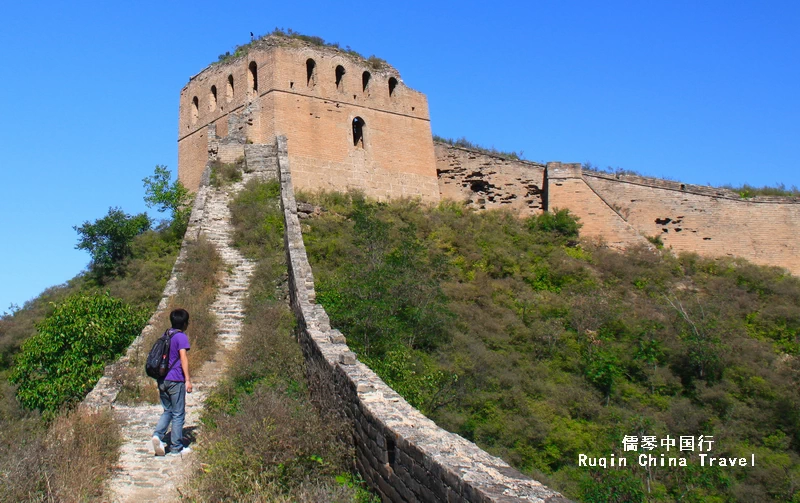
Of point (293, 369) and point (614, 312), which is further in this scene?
point (614, 312)

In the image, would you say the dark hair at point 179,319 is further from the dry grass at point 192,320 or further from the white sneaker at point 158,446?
the dry grass at point 192,320

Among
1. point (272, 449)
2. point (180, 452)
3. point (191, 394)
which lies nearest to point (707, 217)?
point (191, 394)

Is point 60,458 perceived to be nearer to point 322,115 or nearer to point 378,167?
point 322,115

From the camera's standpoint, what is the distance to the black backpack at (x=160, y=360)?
18.8 ft

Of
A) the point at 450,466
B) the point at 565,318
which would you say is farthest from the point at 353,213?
the point at 450,466

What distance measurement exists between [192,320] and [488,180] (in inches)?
494

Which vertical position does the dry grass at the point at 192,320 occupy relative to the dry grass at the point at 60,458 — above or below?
above

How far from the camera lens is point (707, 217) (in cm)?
1917

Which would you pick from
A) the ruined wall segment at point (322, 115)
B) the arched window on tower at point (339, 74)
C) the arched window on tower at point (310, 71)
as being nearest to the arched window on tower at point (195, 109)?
the ruined wall segment at point (322, 115)

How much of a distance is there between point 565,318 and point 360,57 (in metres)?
9.30

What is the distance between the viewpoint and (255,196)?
14.2 m

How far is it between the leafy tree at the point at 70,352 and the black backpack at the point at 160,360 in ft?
11.9

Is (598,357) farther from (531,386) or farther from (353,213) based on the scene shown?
(353,213)

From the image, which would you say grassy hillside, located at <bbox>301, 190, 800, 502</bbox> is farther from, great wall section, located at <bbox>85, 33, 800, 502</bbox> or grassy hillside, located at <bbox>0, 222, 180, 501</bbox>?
grassy hillside, located at <bbox>0, 222, 180, 501</bbox>
